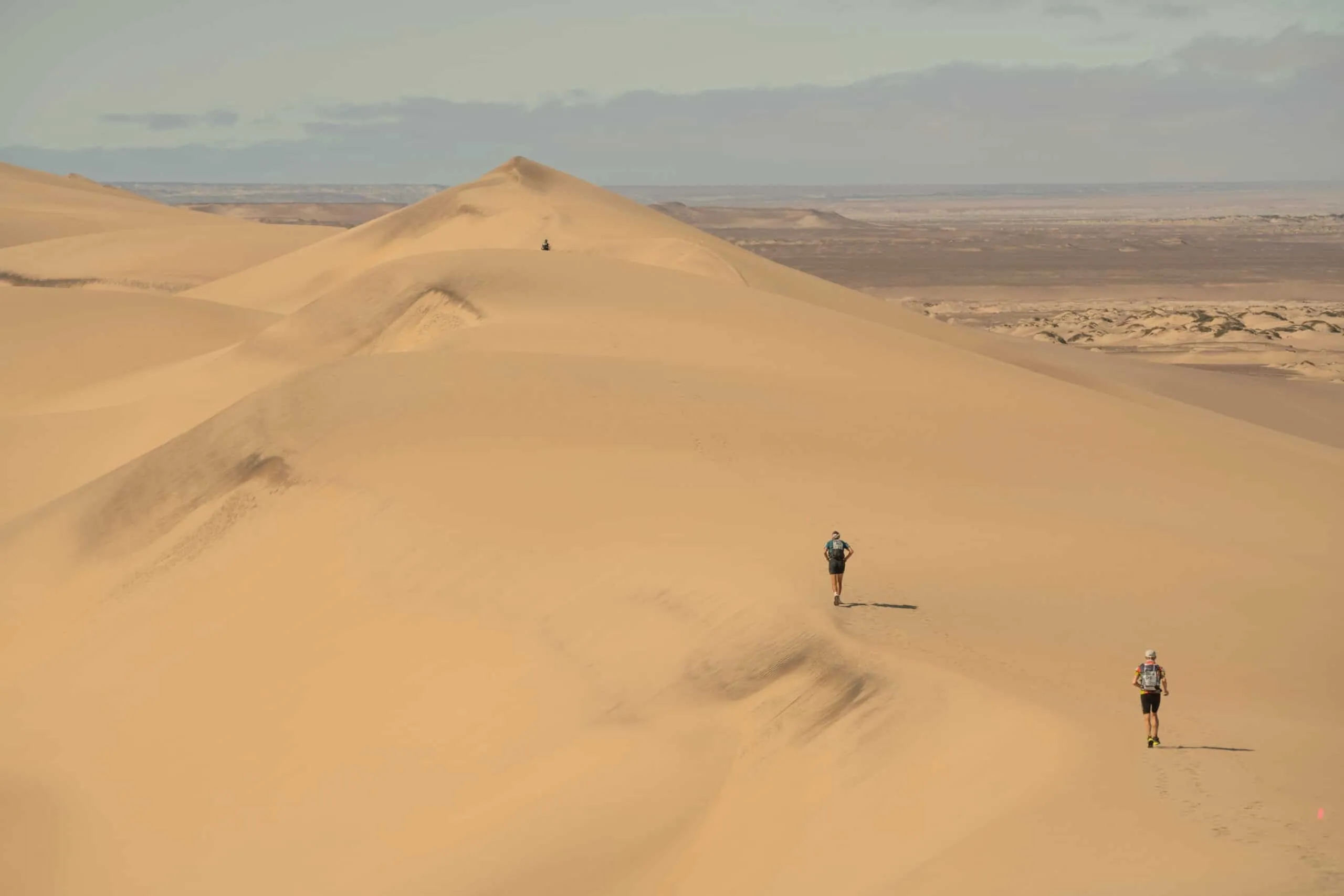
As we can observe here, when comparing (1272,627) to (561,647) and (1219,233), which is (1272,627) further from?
(1219,233)

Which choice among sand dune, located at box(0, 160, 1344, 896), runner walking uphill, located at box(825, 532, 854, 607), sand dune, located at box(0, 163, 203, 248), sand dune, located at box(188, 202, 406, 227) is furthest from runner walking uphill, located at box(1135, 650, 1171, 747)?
sand dune, located at box(188, 202, 406, 227)

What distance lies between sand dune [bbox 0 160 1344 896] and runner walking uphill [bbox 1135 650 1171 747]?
193 millimetres

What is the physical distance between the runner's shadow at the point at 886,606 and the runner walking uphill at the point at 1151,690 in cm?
319

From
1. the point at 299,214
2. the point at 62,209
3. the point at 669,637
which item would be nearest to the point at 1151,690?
the point at 669,637

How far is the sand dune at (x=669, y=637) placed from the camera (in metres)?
10.6

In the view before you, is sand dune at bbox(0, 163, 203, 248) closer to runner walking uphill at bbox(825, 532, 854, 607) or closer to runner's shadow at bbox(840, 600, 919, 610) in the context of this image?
runner's shadow at bbox(840, 600, 919, 610)

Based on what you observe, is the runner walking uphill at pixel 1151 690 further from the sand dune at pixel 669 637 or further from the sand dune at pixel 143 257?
the sand dune at pixel 143 257

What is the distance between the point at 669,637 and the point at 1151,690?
497cm

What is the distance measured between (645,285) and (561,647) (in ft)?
57.4

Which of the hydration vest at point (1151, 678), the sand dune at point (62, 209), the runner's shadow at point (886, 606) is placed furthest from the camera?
the sand dune at point (62, 209)

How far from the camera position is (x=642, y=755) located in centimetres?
1286

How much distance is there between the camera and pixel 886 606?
45.4ft

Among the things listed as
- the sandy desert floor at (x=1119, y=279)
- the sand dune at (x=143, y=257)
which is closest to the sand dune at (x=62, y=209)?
→ the sand dune at (x=143, y=257)

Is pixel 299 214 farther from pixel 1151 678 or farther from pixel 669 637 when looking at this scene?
pixel 1151 678
